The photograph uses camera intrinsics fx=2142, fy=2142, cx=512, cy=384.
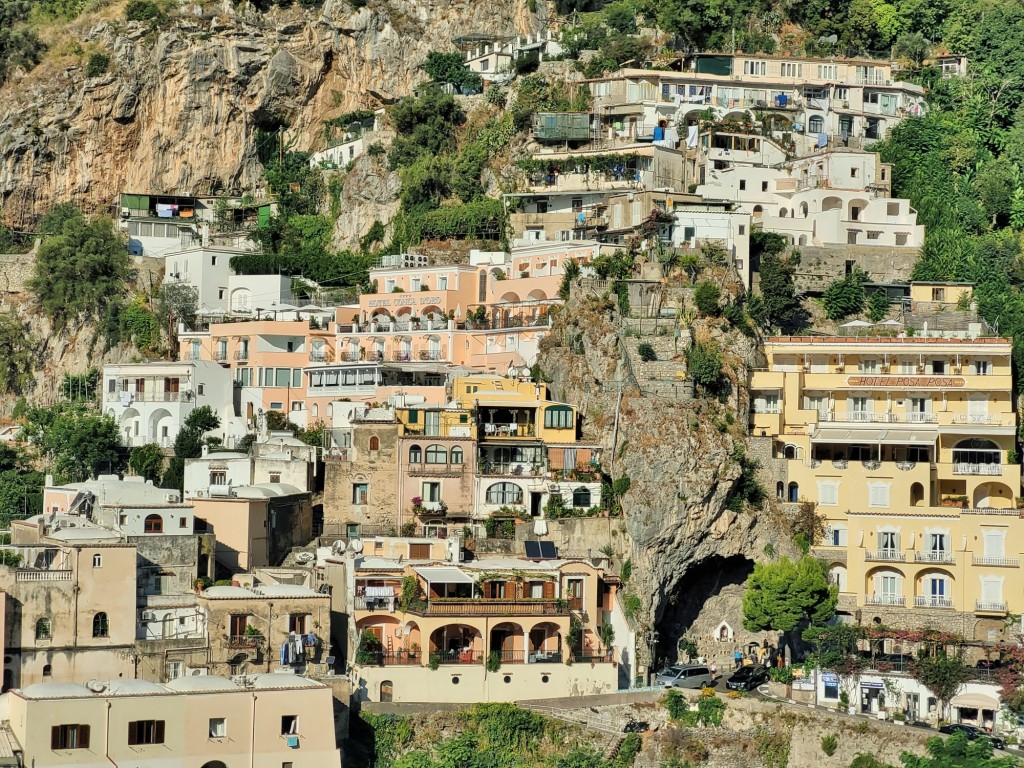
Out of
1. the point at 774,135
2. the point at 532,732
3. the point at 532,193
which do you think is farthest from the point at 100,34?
the point at 532,732

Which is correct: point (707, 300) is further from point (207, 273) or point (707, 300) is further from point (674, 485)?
point (207, 273)

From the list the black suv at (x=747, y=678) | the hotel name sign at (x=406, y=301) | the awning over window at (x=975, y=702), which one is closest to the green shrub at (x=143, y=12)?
the hotel name sign at (x=406, y=301)

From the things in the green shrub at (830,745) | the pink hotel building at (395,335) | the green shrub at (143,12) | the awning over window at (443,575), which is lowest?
the green shrub at (830,745)

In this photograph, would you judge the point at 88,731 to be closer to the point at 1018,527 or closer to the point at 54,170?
the point at 1018,527

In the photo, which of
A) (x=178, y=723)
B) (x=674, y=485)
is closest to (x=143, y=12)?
(x=674, y=485)

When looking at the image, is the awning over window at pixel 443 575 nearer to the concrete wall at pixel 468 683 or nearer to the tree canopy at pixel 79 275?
the concrete wall at pixel 468 683

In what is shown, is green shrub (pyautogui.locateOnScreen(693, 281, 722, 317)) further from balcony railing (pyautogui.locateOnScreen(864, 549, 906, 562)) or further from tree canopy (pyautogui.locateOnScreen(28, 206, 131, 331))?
tree canopy (pyautogui.locateOnScreen(28, 206, 131, 331))

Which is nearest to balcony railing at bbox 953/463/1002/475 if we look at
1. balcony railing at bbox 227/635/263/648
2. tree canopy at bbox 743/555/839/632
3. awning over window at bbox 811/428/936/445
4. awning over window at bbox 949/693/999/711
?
awning over window at bbox 811/428/936/445
